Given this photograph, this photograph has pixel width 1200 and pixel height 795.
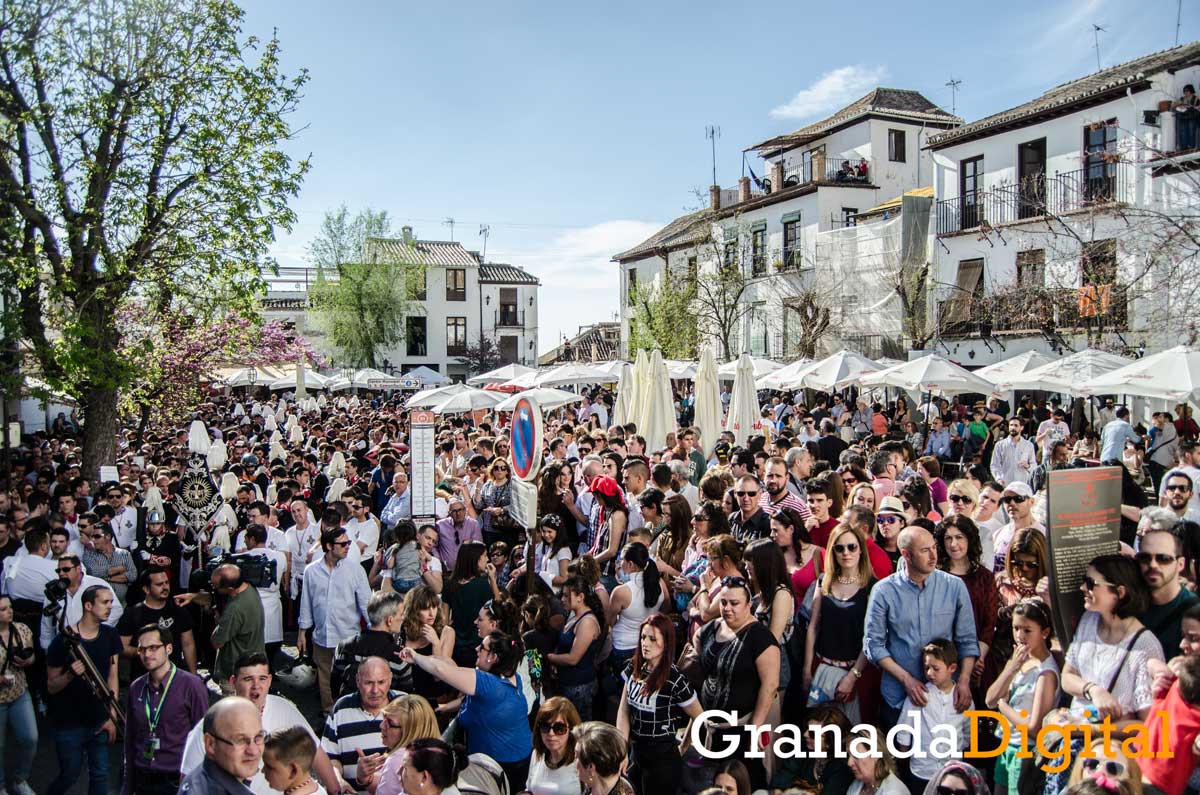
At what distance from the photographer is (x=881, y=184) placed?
3434cm

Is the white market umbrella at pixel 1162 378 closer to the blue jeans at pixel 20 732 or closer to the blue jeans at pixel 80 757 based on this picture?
the blue jeans at pixel 80 757

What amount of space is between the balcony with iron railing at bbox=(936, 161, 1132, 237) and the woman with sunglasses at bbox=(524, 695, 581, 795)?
20.5 meters

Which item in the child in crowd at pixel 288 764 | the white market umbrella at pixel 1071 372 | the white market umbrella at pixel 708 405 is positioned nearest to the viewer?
the child in crowd at pixel 288 764

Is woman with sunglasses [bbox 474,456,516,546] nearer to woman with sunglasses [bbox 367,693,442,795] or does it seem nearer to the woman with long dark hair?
the woman with long dark hair

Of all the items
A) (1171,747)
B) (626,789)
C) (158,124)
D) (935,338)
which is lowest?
(626,789)

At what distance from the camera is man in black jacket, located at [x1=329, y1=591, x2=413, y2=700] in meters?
5.57

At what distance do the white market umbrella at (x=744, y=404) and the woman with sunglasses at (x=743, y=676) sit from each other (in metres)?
9.81

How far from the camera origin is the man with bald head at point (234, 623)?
659 cm

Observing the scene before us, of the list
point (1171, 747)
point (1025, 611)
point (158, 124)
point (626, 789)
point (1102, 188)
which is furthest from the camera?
point (1102, 188)

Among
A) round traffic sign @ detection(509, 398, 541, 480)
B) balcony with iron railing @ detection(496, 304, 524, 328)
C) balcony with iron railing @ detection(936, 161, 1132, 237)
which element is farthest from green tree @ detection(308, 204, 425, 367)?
round traffic sign @ detection(509, 398, 541, 480)

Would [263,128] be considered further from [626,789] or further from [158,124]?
[626,789]

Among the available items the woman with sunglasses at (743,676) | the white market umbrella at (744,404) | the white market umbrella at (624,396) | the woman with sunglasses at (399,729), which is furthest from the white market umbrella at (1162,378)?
the woman with sunglasses at (399,729)

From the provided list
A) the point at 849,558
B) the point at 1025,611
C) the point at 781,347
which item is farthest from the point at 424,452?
the point at 781,347

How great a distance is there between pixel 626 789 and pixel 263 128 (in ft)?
40.4
